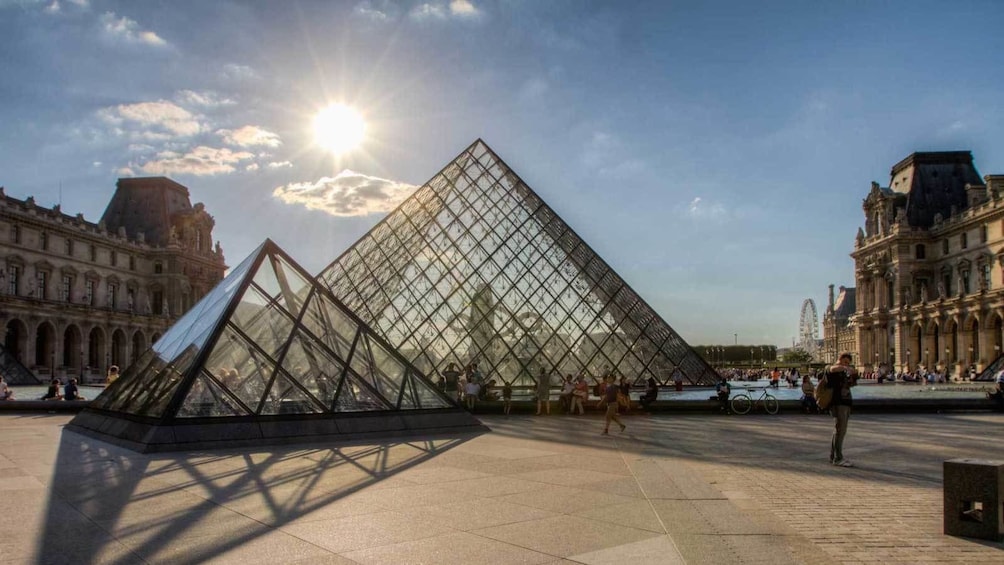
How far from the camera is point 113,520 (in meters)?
5.18

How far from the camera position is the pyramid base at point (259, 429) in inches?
364

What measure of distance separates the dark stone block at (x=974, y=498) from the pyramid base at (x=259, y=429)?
7.44 metres

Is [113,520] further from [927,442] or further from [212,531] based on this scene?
[927,442]

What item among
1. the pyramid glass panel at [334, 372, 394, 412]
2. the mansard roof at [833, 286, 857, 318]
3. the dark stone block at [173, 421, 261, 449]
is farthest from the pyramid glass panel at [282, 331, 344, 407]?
the mansard roof at [833, 286, 857, 318]

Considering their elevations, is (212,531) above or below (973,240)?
below

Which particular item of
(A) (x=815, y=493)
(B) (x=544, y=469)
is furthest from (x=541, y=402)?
(A) (x=815, y=493)

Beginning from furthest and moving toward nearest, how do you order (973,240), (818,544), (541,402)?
(973,240), (541,402), (818,544)

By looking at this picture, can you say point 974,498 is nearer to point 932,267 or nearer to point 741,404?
point 741,404

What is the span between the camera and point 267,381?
10.4 m

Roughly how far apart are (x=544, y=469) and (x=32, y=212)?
5646cm

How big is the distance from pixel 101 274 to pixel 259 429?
60.2m

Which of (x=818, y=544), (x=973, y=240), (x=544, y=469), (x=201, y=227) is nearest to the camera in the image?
(x=818, y=544)

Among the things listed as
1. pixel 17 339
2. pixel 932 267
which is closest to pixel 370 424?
pixel 17 339

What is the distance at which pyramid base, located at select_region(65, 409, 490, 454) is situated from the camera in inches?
364
